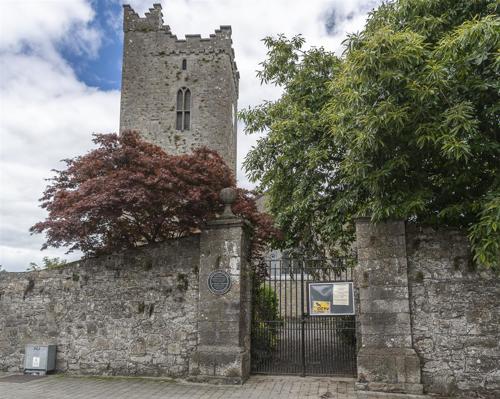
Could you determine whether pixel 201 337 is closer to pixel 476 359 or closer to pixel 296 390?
pixel 296 390

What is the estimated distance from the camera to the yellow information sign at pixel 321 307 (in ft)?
27.5

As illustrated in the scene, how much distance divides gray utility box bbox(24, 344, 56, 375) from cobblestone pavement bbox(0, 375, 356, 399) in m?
0.35

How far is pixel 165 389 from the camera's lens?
766 cm

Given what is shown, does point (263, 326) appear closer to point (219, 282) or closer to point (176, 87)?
point (219, 282)

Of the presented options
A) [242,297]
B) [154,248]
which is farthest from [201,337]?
[154,248]

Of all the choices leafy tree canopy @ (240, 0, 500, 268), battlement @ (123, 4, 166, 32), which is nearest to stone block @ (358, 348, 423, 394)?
leafy tree canopy @ (240, 0, 500, 268)

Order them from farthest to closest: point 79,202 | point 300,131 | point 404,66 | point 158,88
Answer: point 158,88
point 300,131
point 79,202
point 404,66

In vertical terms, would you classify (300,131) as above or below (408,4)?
below

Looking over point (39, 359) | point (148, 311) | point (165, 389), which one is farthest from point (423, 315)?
point (39, 359)

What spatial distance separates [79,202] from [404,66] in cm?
600

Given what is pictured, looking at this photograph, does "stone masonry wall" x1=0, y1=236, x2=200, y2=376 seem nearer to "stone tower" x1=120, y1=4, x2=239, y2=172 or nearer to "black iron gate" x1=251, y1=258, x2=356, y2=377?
"black iron gate" x1=251, y1=258, x2=356, y2=377

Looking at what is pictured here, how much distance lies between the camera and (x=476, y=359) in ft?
23.8

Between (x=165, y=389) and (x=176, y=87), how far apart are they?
20.5m

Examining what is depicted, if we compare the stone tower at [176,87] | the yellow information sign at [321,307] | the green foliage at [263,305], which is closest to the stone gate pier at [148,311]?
the green foliage at [263,305]
